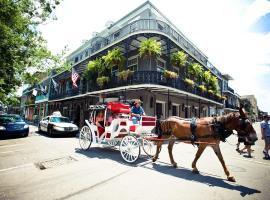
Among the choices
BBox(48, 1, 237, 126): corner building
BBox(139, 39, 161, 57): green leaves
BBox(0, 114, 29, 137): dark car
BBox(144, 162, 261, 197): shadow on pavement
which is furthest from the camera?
BBox(48, 1, 237, 126): corner building

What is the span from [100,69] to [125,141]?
1272cm

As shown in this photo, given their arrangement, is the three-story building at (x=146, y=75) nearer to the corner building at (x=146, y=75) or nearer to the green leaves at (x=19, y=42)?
the corner building at (x=146, y=75)

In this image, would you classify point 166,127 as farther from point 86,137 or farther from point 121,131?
point 86,137

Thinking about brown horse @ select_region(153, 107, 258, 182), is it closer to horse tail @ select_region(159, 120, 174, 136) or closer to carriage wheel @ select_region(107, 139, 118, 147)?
horse tail @ select_region(159, 120, 174, 136)

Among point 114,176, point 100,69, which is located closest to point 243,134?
point 114,176

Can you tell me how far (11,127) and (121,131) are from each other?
1007 cm

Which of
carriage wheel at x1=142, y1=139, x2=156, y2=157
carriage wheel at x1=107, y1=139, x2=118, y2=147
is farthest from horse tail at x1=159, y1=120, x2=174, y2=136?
carriage wheel at x1=107, y1=139, x2=118, y2=147

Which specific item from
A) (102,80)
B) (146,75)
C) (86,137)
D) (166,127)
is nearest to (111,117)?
(86,137)

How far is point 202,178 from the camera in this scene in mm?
4973

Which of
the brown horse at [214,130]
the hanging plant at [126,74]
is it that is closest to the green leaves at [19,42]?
the hanging plant at [126,74]

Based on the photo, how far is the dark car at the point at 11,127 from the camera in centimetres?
1280

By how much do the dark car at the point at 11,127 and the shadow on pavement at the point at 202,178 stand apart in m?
11.7

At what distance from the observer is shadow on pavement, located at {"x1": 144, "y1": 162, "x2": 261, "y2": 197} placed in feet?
14.0

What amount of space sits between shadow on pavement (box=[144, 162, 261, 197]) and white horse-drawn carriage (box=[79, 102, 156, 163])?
109 centimetres
